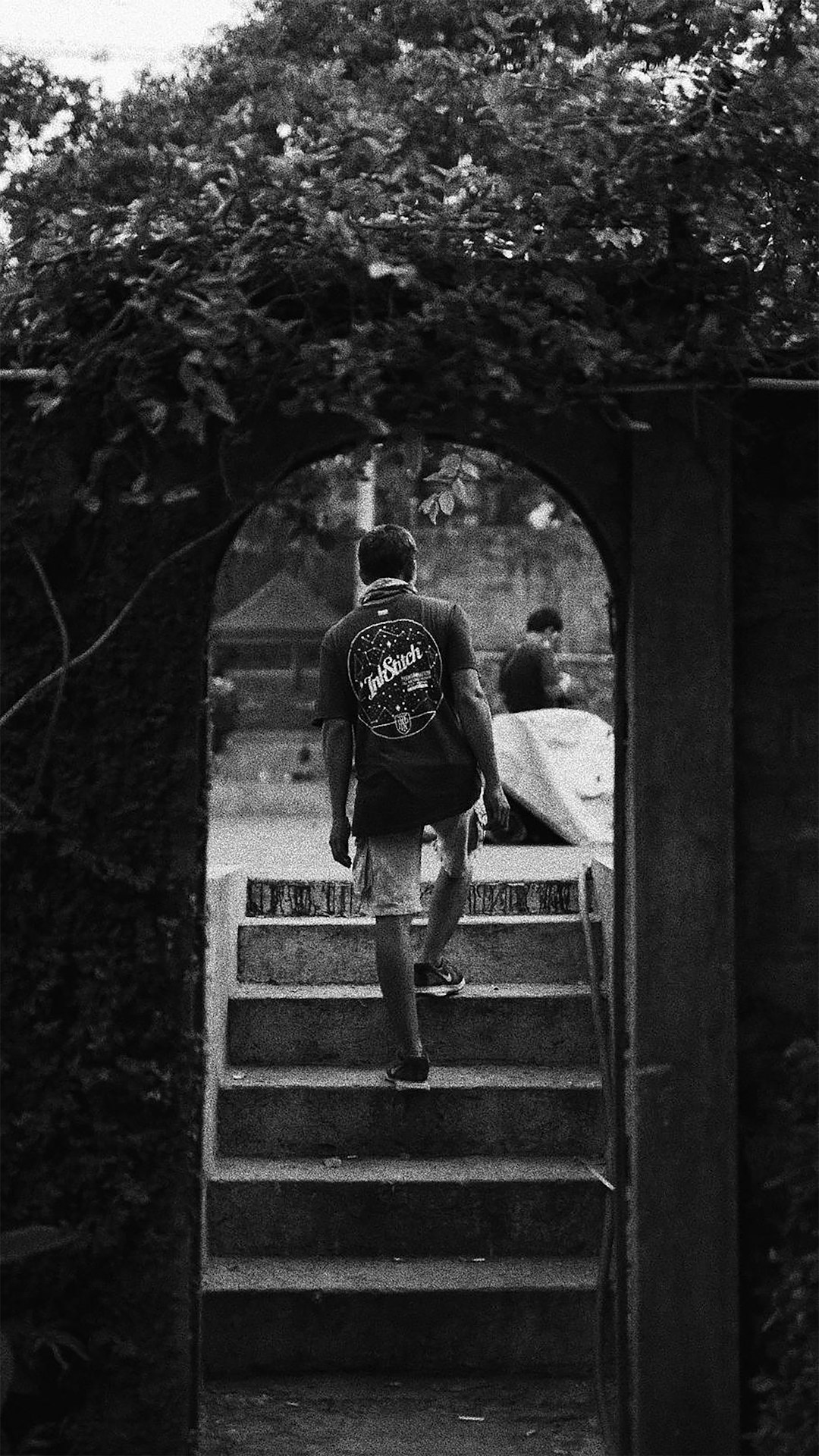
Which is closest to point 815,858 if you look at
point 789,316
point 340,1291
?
point 789,316

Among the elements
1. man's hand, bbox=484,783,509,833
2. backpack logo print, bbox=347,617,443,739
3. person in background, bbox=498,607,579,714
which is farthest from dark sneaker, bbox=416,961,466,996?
person in background, bbox=498,607,579,714

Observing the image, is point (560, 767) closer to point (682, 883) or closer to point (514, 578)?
point (682, 883)

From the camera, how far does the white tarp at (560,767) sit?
918 centimetres

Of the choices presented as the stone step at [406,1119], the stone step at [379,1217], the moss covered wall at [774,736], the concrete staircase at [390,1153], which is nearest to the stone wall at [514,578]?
the concrete staircase at [390,1153]

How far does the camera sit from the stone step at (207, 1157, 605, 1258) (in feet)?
19.3

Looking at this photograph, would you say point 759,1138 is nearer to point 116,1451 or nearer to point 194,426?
point 116,1451

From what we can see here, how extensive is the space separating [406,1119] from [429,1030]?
0.49 metres

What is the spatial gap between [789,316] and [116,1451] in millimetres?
3622

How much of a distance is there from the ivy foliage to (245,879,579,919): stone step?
10.7 feet

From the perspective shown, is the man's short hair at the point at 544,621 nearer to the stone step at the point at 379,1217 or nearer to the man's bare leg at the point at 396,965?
the man's bare leg at the point at 396,965

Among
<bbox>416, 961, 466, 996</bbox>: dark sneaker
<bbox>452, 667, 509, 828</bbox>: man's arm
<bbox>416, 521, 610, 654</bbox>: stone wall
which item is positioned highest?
<bbox>416, 521, 610, 654</bbox>: stone wall

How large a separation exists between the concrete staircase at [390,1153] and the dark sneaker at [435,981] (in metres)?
0.05

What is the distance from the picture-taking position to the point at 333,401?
416 cm

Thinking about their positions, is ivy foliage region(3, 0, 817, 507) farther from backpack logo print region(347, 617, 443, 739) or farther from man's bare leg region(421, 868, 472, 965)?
man's bare leg region(421, 868, 472, 965)
